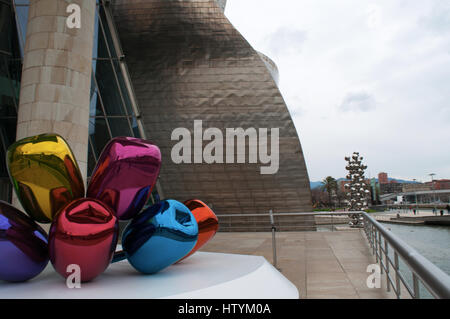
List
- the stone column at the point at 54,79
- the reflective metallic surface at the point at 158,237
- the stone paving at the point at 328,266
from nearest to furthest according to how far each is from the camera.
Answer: the reflective metallic surface at the point at 158,237 < the stone paving at the point at 328,266 < the stone column at the point at 54,79

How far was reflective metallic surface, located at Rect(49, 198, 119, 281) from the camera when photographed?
2607 mm

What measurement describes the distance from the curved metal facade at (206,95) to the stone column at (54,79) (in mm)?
10663

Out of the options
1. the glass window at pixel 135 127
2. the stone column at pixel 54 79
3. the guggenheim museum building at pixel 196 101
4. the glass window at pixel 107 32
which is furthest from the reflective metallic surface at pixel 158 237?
the glass window at pixel 107 32

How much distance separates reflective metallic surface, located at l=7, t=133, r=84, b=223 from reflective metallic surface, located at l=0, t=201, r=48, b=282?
0.61ft

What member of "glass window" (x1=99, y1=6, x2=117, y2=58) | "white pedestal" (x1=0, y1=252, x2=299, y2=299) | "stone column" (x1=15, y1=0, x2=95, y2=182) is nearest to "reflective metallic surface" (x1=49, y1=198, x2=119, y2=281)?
"white pedestal" (x1=0, y1=252, x2=299, y2=299)

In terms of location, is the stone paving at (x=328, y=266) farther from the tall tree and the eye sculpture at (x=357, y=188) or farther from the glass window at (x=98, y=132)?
the tall tree and the eye sculpture at (x=357, y=188)

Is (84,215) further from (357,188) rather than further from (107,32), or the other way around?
(357,188)

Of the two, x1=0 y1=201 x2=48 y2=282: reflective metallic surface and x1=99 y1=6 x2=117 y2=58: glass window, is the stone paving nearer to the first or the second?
x1=0 y1=201 x2=48 y2=282: reflective metallic surface

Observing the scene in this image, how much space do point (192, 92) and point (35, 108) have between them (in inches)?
471

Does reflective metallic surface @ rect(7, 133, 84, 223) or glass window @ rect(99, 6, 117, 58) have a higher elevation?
glass window @ rect(99, 6, 117, 58)

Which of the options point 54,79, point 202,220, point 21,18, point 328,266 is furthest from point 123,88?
point 202,220

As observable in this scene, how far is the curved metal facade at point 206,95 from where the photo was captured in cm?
1847

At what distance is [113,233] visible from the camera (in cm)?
274

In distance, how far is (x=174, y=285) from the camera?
2729 mm
